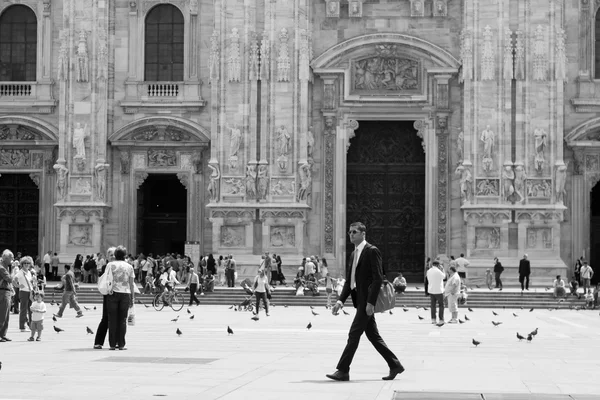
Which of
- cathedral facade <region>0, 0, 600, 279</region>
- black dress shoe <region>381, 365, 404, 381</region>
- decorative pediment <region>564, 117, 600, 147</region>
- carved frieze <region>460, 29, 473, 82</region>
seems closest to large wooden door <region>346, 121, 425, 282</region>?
cathedral facade <region>0, 0, 600, 279</region>

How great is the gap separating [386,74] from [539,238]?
860 centimetres

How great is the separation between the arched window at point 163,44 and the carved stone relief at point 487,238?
1322 centimetres

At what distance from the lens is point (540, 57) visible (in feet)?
145

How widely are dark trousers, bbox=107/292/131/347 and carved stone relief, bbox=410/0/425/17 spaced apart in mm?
28747

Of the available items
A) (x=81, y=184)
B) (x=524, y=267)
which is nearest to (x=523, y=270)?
(x=524, y=267)

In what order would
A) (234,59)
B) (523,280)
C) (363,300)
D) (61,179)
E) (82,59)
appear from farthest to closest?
(82,59)
(61,179)
(234,59)
(523,280)
(363,300)

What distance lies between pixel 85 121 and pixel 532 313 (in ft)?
65.7

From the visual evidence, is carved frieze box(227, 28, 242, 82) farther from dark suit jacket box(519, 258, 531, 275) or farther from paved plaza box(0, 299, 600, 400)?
paved plaza box(0, 299, 600, 400)

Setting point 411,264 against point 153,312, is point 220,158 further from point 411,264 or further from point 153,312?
point 153,312

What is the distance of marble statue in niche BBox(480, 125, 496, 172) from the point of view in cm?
4406

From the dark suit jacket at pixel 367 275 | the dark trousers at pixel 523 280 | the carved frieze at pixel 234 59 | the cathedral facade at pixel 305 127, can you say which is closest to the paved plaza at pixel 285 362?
the dark suit jacket at pixel 367 275

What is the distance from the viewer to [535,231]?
44.2 metres

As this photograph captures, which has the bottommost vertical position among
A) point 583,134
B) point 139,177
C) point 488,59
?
point 139,177

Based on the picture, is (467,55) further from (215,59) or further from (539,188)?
(215,59)
